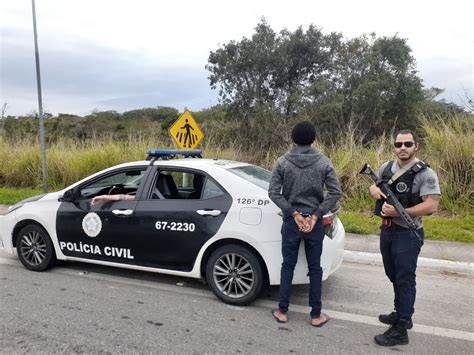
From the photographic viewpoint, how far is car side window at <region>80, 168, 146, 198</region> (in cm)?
493

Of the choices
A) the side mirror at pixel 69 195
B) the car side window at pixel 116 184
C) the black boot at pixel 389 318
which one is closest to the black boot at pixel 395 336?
the black boot at pixel 389 318

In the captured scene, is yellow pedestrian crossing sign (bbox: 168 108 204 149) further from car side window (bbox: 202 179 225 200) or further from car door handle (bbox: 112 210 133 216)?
car side window (bbox: 202 179 225 200)

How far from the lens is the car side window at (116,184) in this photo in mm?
4930

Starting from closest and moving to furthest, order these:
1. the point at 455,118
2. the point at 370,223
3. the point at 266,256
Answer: the point at 266,256, the point at 370,223, the point at 455,118

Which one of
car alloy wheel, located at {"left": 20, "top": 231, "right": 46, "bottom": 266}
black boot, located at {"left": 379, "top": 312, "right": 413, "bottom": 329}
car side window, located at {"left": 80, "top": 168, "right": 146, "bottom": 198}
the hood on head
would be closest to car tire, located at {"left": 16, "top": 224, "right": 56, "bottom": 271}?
car alloy wheel, located at {"left": 20, "top": 231, "right": 46, "bottom": 266}

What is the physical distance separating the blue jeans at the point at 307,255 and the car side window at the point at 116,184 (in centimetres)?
199

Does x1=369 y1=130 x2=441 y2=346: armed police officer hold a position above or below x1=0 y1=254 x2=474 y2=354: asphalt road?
above

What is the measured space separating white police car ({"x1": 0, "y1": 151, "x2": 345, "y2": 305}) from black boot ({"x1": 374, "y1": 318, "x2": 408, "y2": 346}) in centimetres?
76

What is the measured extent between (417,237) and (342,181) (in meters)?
5.81

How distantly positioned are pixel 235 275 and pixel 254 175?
3.84 ft

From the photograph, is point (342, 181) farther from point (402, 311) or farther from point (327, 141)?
point (402, 311)

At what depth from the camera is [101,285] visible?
4684 mm

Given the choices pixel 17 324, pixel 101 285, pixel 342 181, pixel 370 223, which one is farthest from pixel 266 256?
pixel 342 181

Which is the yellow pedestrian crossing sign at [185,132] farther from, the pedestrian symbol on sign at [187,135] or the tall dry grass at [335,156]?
the tall dry grass at [335,156]
